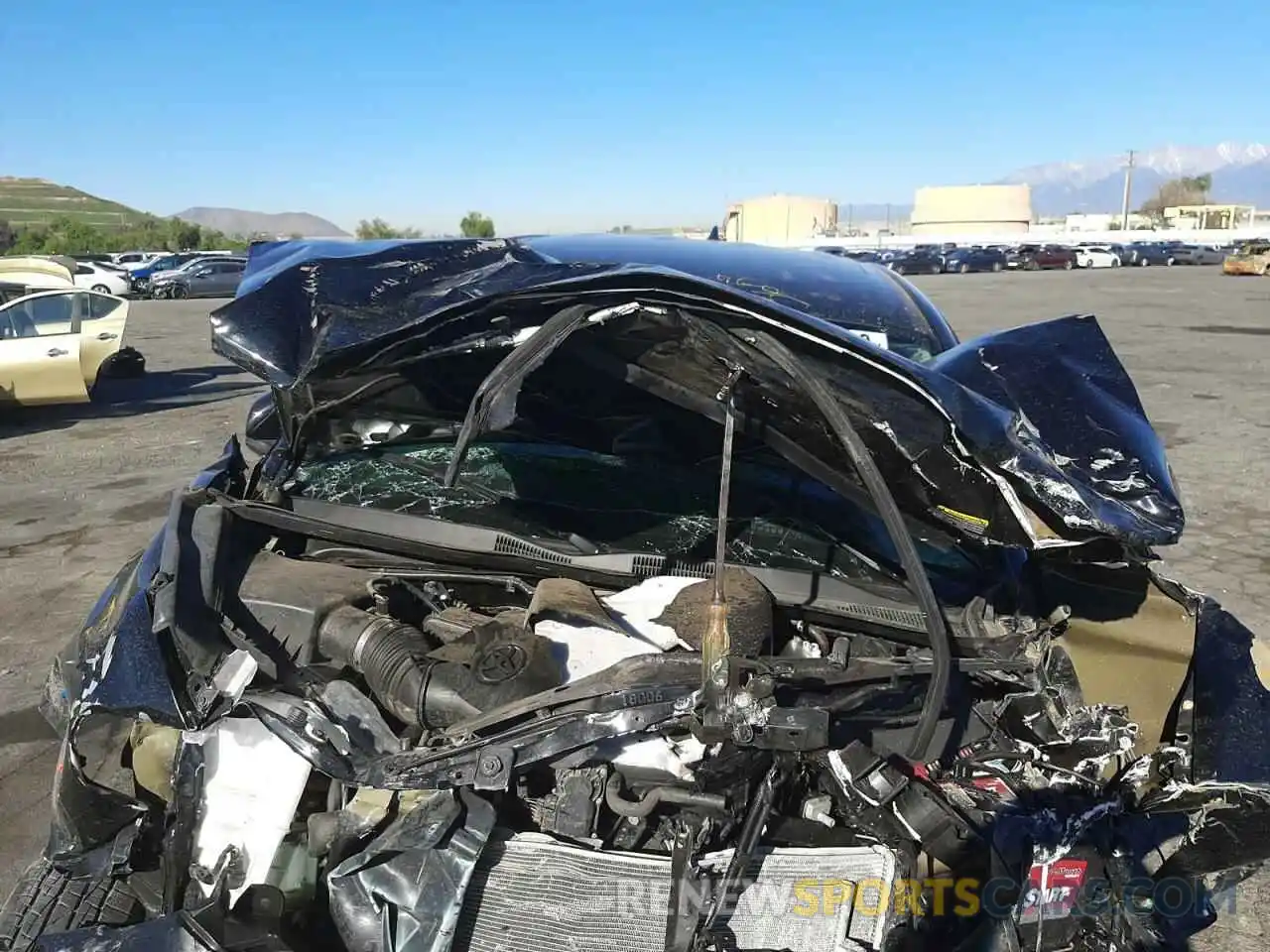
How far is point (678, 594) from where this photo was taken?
7.50ft

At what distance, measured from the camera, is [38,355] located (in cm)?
925

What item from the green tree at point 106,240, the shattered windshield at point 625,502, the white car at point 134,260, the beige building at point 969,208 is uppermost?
the beige building at point 969,208

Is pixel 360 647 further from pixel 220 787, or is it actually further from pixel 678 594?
pixel 678 594

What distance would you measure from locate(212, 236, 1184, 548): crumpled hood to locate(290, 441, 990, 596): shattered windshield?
16.2 inches

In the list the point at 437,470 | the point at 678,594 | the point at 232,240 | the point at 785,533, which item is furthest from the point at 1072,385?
the point at 232,240

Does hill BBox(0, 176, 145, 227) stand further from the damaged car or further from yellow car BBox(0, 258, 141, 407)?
the damaged car

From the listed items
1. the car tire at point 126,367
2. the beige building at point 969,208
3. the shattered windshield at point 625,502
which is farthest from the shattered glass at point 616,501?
the beige building at point 969,208

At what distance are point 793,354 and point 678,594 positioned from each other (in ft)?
2.19

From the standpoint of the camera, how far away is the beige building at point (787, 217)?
72.6 metres

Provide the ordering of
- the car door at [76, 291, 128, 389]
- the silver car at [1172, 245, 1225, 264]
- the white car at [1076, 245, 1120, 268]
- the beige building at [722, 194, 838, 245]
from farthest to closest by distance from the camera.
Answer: the beige building at [722, 194, 838, 245] → the silver car at [1172, 245, 1225, 264] → the white car at [1076, 245, 1120, 268] → the car door at [76, 291, 128, 389]

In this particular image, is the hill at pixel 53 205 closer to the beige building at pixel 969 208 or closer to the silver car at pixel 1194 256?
the beige building at pixel 969 208

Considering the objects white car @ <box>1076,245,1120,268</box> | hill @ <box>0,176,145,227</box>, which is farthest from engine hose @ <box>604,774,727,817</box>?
hill @ <box>0,176,145,227</box>

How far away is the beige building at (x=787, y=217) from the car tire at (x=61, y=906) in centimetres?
7119

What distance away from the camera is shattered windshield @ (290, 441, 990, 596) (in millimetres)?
2590
